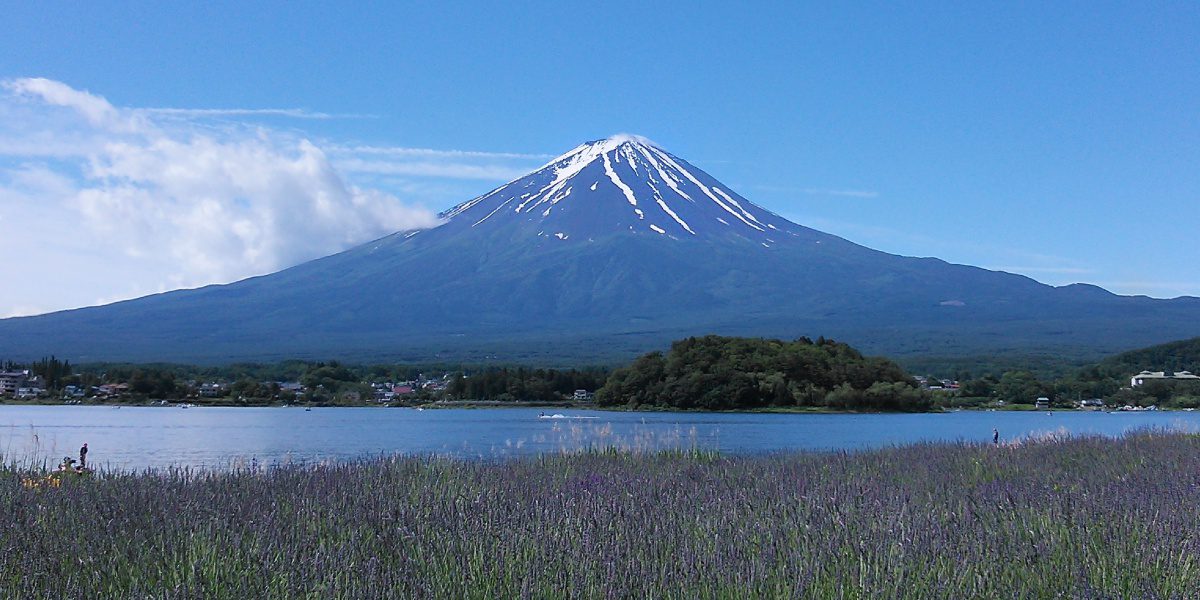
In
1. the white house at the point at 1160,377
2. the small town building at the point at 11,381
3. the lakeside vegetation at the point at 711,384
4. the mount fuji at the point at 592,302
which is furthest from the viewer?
the mount fuji at the point at 592,302

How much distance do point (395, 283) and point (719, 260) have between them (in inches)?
1738

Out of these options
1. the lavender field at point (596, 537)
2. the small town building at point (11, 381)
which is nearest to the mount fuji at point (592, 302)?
the small town building at point (11, 381)

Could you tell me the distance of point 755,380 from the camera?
5762 cm

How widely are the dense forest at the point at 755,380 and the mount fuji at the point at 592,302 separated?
48.4 meters

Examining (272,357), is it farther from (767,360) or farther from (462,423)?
(462,423)

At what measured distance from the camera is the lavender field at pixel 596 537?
5363 millimetres

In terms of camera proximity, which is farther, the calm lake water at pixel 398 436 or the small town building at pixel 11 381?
the small town building at pixel 11 381

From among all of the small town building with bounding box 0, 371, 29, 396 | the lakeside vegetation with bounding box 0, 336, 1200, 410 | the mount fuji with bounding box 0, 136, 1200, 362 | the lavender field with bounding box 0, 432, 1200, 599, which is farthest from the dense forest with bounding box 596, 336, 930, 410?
the mount fuji with bounding box 0, 136, 1200, 362

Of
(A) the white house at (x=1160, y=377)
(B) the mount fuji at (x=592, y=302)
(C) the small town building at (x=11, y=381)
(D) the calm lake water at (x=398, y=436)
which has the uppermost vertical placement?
(B) the mount fuji at (x=592, y=302)

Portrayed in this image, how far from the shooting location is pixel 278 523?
7.08m

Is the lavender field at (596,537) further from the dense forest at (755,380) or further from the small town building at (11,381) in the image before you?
the small town building at (11,381)

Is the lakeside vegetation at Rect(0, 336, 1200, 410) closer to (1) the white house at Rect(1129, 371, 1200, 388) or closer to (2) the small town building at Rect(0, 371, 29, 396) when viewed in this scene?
(1) the white house at Rect(1129, 371, 1200, 388)

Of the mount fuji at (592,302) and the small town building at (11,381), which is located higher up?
the mount fuji at (592,302)

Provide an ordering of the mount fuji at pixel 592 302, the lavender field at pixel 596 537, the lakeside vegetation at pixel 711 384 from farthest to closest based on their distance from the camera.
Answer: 1. the mount fuji at pixel 592 302
2. the lakeside vegetation at pixel 711 384
3. the lavender field at pixel 596 537
